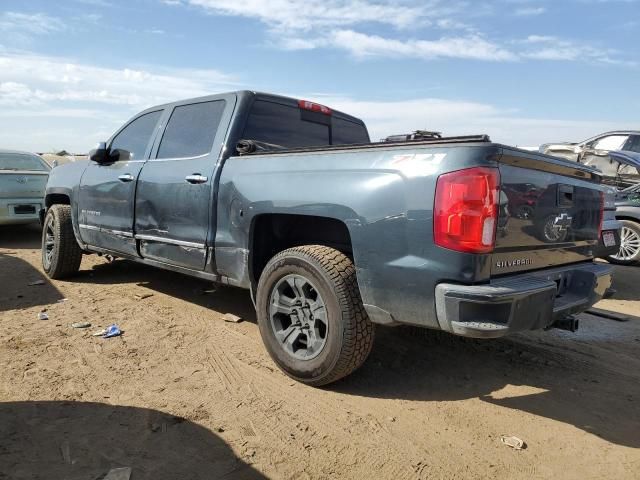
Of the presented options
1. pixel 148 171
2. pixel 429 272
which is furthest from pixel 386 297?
pixel 148 171

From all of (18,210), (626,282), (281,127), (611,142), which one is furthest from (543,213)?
(611,142)

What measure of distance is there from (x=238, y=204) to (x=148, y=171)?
1368 millimetres

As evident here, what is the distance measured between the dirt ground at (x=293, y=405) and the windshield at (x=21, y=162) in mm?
5600

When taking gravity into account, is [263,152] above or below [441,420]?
above

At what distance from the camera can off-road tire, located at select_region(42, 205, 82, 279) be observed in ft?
18.7

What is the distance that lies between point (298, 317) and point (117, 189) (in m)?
2.62

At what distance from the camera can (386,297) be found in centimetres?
275

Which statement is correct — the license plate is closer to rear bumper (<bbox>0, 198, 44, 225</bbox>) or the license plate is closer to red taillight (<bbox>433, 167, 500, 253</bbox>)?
red taillight (<bbox>433, 167, 500, 253</bbox>)

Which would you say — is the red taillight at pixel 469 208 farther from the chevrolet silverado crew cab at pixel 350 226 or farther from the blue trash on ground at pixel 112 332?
the blue trash on ground at pixel 112 332

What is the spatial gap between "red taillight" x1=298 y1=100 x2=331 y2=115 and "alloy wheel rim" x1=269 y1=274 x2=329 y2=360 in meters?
1.99

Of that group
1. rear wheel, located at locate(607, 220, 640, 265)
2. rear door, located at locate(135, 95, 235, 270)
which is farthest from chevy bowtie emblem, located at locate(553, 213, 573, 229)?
rear wheel, located at locate(607, 220, 640, 265)

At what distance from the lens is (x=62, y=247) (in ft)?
18.7

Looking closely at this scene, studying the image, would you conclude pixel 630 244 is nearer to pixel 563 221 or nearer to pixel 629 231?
pixel 629 231

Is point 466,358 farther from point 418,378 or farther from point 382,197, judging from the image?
point 382,197
